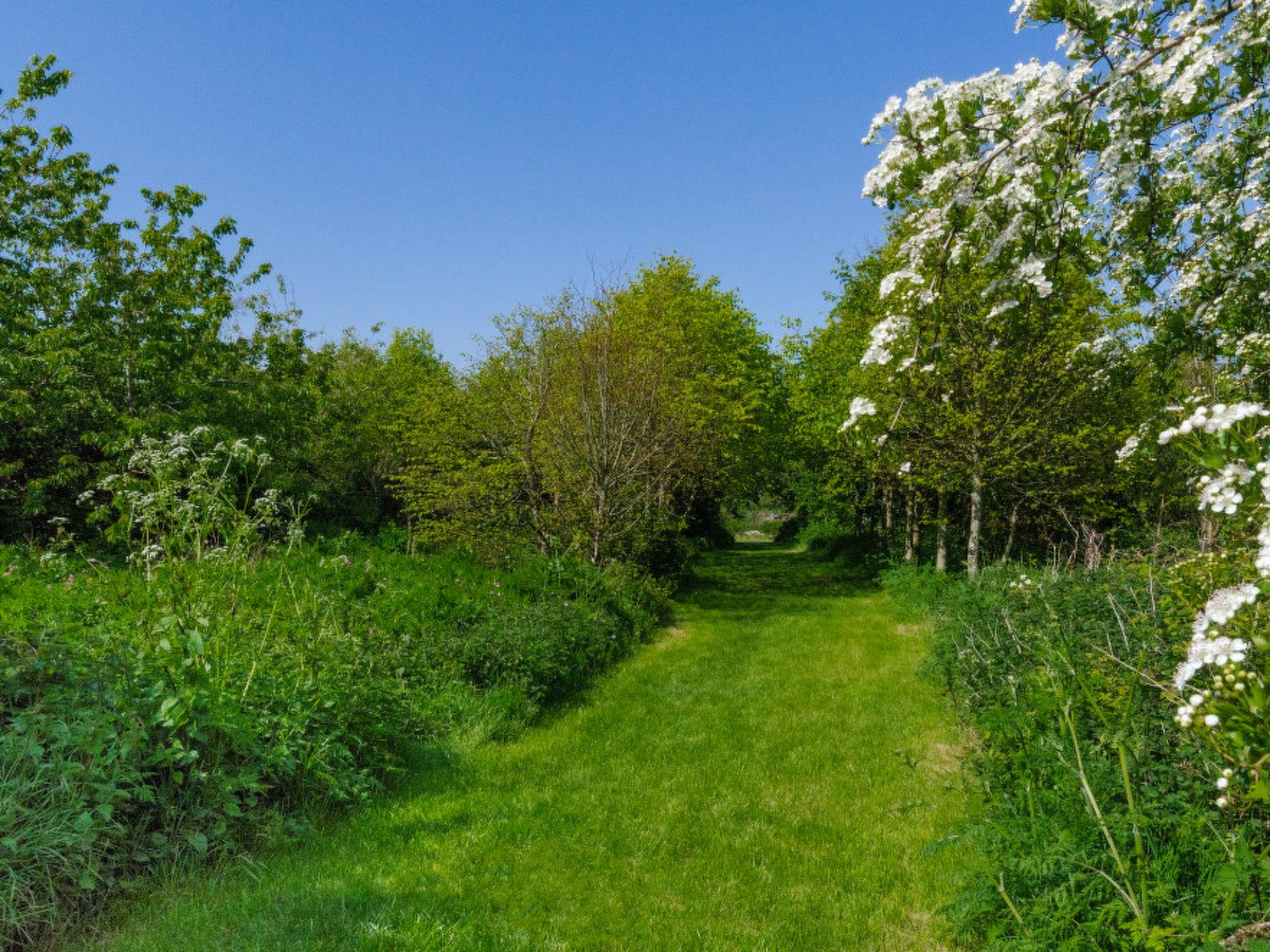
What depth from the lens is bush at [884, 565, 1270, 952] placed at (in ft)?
9.22

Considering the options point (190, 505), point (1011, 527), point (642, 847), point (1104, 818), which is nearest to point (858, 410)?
point (1104, 818)

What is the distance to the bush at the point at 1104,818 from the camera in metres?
2.81

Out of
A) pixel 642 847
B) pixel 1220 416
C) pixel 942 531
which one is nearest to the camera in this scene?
pixel 1220 416

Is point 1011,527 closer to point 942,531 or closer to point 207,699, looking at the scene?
point 942,531

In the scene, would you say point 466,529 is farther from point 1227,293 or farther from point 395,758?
point 1227,293

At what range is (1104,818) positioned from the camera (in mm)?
3078

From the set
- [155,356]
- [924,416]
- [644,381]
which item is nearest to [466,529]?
[644,381]

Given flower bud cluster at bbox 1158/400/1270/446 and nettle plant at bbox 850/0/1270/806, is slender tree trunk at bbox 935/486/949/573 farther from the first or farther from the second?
flower bud cluster at bbox 1158/400/1270/446

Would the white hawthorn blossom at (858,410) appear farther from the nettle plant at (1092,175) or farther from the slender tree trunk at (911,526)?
the slender tree trunk at (911,526)

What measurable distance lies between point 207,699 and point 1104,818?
15.4 feet

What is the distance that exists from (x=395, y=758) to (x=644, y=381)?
8.83m

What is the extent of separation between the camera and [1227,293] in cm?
493

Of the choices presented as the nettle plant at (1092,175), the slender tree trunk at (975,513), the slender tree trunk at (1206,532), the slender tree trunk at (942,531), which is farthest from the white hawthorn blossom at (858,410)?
the slender tree trunk at (942,531)

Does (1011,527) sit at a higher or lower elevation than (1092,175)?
lower
